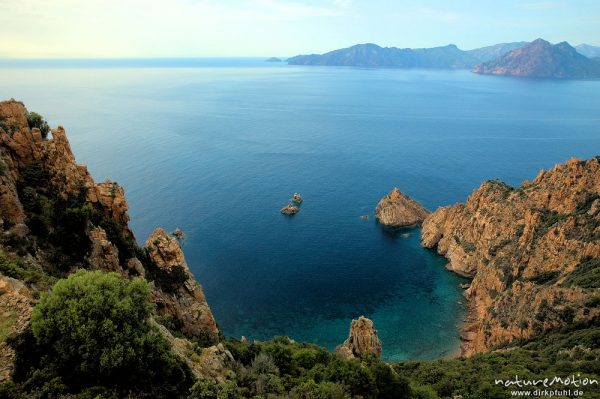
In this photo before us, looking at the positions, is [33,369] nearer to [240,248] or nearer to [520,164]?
[240,248]

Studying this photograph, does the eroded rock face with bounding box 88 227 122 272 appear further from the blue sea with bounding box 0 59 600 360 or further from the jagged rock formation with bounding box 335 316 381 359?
the blue sea with bounding box 0 59 600 360

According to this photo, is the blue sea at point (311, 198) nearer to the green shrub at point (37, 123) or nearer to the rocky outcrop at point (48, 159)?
the rocky outcrop at point (48, 159)

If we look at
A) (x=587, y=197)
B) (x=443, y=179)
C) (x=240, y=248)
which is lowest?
(x=240, y=248)

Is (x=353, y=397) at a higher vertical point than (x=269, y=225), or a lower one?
higher

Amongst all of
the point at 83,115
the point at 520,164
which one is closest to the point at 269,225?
the point at 520,164

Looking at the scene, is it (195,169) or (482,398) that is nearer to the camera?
(482,398)

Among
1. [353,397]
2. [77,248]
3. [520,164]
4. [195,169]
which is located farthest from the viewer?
[520,164]

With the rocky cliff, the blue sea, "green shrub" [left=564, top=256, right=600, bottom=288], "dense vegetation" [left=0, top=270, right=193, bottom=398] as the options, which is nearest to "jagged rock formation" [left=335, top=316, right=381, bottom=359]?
the blue sea

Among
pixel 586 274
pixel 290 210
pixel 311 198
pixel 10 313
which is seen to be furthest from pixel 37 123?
pixel 311 198
